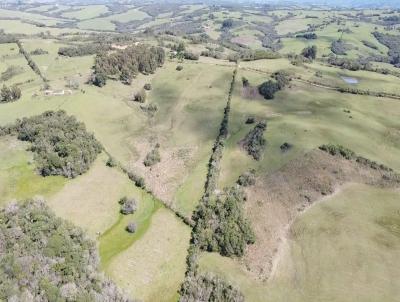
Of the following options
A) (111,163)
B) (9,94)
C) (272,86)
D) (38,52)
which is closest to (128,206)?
(111,163)

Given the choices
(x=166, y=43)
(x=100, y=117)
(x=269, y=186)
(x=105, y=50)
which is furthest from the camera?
(x=166, y=43)

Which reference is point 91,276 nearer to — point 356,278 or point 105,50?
point 356,278

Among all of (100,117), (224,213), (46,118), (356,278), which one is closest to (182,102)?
(100,117)

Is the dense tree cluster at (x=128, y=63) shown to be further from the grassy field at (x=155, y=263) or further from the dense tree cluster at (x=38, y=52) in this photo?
the grassy field at (x=155, y=263)

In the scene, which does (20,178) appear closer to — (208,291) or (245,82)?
(208,291)

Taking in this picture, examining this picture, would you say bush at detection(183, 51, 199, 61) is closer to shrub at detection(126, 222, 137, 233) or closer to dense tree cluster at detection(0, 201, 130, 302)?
shrub at detection(126, 222, 137, 233)

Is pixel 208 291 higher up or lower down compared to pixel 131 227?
higher up
